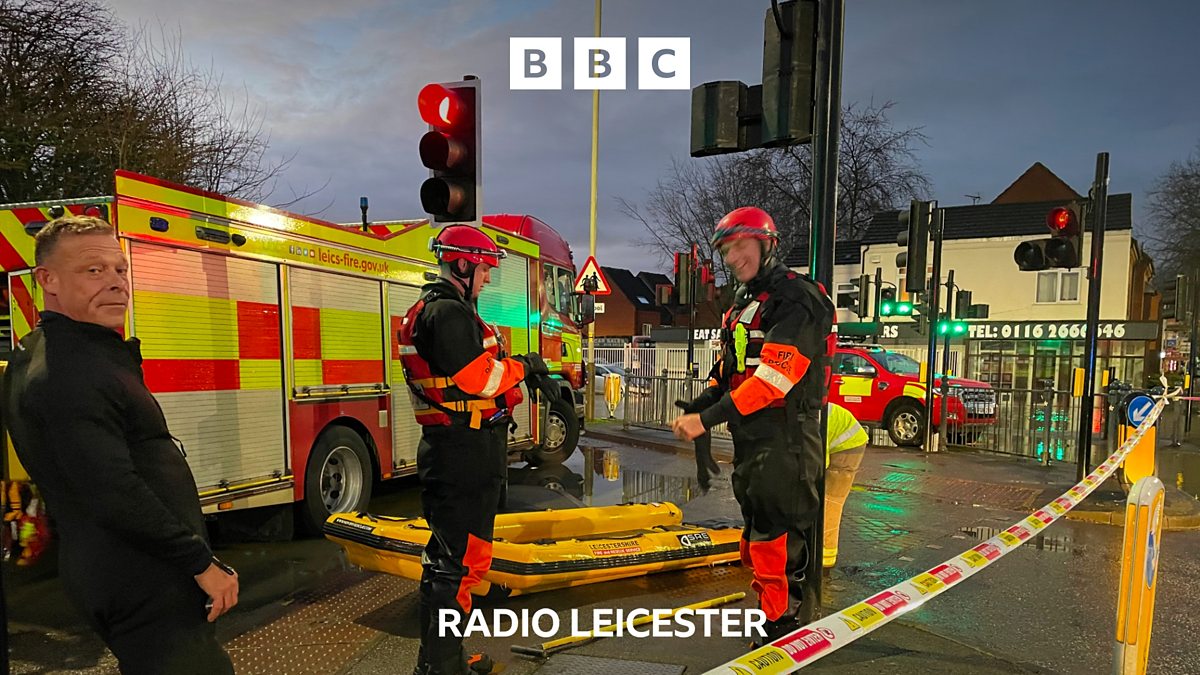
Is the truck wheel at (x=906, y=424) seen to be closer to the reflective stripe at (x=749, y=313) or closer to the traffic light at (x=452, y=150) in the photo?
the traffic light at (x=452, y=150)

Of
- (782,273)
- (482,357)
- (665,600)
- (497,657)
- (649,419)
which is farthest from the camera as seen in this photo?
(649,419)

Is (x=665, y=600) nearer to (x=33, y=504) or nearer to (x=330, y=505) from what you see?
(x=330, y=505)

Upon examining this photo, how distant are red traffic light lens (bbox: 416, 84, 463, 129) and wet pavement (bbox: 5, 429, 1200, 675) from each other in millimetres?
3490

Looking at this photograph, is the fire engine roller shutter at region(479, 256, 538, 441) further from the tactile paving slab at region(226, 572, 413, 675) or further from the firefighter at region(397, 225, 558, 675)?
the firefighter at region(397, 225, 558, 675)

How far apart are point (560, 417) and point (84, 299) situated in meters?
8.19

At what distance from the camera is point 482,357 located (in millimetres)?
3195

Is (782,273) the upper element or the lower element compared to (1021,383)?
upper

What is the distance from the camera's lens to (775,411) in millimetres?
3348

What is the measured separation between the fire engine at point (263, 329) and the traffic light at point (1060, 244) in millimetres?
6220

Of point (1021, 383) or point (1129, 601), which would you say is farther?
point (1021, 383)

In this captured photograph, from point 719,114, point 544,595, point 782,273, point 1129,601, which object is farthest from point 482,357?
point 1129,601

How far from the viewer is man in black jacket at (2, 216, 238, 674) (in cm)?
177

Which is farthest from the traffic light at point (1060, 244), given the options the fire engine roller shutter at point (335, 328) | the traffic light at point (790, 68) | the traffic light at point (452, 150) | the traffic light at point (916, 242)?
the fire engine roller shutter at point (335, 328)

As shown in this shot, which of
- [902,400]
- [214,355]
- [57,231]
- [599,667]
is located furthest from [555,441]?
[57,231]
